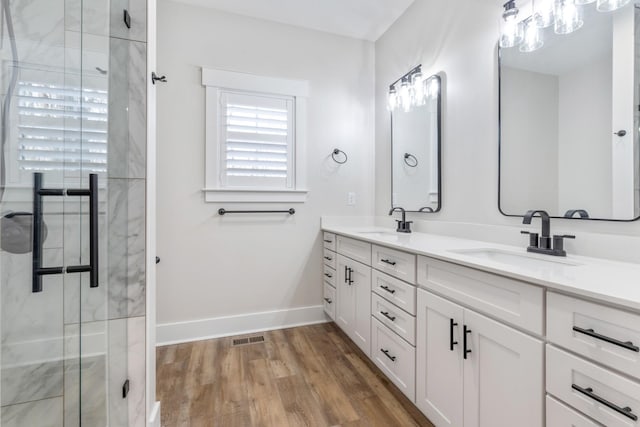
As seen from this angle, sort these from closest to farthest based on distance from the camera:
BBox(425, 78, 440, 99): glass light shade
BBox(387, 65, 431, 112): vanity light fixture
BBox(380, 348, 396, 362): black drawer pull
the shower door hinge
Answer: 1. the shower door hinge
2. BBox(380, 348, 396, 362): black drawer pull
3. BBox(425, 78, 440, 99): glass light shade
4. BBox(387, 65, 431, 112): vanity light fixture

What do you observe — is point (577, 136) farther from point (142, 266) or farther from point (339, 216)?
point (142, 266)

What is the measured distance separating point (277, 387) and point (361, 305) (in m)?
0.71

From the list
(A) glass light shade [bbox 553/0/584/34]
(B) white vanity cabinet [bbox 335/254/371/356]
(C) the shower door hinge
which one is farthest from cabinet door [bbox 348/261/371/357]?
(A) glass light shade [bbox 553/0/584/34]

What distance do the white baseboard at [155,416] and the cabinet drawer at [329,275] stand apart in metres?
1.41

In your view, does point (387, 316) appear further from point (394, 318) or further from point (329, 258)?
point (329, 258)

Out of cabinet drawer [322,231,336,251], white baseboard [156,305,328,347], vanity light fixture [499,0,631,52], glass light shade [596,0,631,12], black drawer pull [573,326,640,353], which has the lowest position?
white baseboard [156,305,328,347]

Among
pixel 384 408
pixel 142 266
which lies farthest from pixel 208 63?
pixel 384 408

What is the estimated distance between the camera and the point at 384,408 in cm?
154

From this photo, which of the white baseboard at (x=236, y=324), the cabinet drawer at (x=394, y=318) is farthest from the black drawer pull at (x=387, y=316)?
the white baseboard at (x=236, y=324)

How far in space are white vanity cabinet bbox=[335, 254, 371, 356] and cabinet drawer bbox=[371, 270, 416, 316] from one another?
10cm

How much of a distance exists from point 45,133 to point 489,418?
5.99ft

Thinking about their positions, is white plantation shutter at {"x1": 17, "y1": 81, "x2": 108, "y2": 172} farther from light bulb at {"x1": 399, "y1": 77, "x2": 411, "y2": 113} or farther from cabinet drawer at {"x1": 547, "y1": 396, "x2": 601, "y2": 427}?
light bulb at {"x1": 399, "y1": 77, "x2": 411, "y2": 113}

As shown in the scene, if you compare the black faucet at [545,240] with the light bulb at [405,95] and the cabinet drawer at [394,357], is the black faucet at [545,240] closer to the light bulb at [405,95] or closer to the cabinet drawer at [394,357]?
the cabinet drawer at [394,357]

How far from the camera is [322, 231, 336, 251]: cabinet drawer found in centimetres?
245
